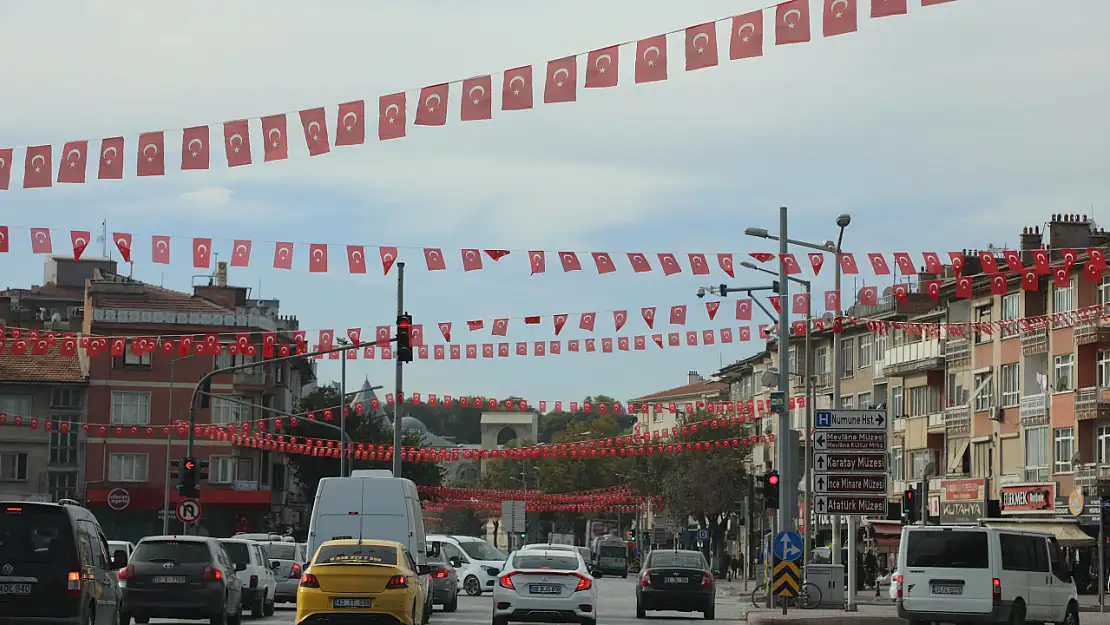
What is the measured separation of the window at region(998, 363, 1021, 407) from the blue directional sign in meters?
36.3

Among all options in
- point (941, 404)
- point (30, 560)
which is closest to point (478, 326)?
point (30, 560)

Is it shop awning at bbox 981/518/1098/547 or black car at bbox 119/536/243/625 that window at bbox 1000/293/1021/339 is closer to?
shop awning at bbox 981/518/1098/547

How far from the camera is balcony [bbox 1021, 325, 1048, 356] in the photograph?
64.2 m

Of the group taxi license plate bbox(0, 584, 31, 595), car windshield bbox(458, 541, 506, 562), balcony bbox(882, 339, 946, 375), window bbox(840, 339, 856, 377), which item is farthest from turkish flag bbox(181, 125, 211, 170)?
window bbox(840, 339, 856, 377)

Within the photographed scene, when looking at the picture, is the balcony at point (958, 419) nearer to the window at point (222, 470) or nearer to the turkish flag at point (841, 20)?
the window at point (222, 470)

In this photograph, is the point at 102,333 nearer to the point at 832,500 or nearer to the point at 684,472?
the point at 684,472

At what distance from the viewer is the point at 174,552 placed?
90.8 feet

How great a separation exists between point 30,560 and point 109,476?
216 ft

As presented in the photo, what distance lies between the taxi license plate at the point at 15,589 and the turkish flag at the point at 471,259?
15.8 metres

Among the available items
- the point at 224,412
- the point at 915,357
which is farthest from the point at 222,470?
the point at 915,357

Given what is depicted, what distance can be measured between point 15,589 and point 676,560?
67.2 feet

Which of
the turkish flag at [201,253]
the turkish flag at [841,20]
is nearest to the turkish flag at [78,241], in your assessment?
the turkish flag at [201,253]

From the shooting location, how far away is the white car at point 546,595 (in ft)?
93.5

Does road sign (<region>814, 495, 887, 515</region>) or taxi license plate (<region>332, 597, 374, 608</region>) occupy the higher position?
road sign (<region>814, 495, 887, 515</region>)
